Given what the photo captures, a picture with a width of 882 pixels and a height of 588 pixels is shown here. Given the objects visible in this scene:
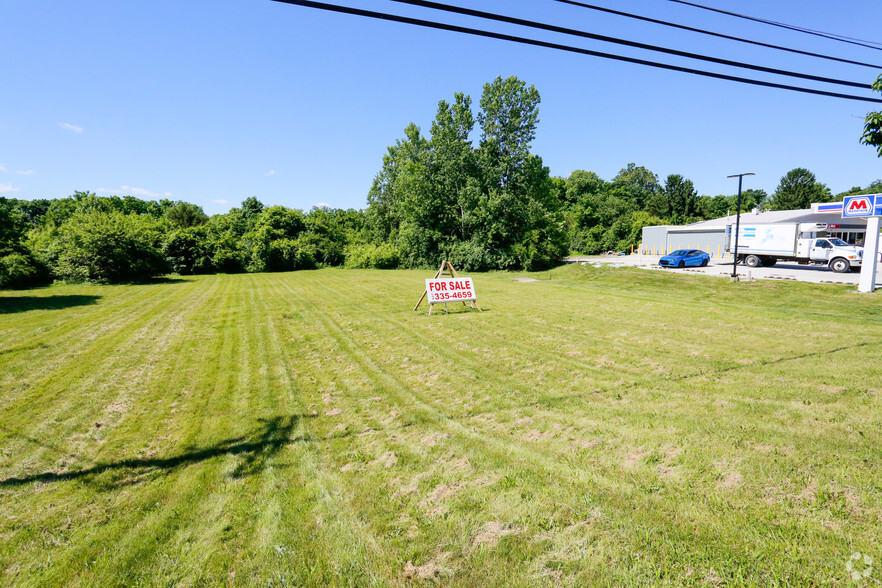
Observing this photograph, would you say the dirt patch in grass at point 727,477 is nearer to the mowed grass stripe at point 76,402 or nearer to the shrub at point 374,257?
the mowed grass stripe at point 76,402

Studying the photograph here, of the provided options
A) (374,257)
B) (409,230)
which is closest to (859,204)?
(409,230)

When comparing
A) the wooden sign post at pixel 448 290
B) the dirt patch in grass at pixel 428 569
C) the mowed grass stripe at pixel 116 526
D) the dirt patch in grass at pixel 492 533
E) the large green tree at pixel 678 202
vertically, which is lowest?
the mowed grass stripe at pixel 116 526

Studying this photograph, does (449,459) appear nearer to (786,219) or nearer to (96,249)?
(96,249)

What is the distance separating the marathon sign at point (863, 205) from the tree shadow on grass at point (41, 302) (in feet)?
117

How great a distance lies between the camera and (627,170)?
→ 417 ft

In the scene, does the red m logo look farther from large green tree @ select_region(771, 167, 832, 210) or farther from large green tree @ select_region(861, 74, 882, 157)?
large green tree @ select_region(771, 167, 832, 210)

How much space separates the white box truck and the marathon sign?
974 cm

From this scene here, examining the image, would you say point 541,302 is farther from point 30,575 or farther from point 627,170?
point 627,170

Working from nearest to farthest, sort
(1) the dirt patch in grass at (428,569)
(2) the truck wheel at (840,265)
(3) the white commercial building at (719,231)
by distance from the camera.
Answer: (1) the dirt patch in grass at (428,569) → (2) the truck wheel at (840,265) → (3) the white commercial building at (719,231)

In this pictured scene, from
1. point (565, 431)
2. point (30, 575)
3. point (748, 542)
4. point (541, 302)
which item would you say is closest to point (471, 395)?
point (565, 431)

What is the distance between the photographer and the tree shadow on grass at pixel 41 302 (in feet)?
55.7

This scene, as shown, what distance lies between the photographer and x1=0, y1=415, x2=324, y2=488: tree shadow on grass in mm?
5043

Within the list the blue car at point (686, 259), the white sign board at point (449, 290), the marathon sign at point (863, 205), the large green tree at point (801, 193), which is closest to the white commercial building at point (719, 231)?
the blue car at point (686, 259)

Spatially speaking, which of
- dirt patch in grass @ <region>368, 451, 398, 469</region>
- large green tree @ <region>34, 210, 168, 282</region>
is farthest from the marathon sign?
large green tree @ <region>34, 210, 168, 282</region>
